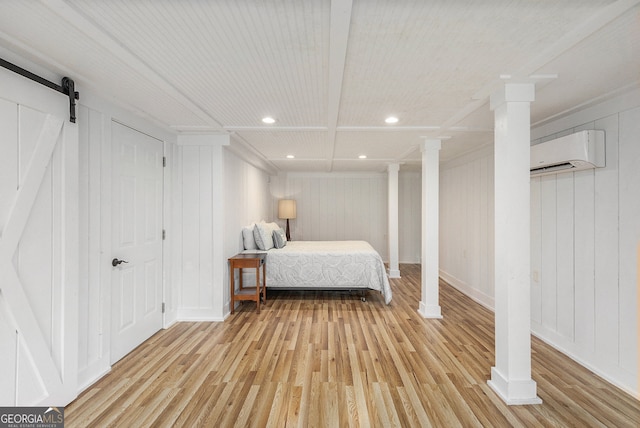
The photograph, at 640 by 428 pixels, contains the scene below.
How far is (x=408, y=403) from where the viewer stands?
6.35 feet

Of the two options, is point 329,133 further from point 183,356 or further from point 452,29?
point 183,356

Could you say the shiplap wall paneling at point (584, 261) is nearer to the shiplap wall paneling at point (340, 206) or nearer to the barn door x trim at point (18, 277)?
the barn door x trim at point (18, 277)

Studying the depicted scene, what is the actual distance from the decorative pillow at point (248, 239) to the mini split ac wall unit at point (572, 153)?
3.81 metres

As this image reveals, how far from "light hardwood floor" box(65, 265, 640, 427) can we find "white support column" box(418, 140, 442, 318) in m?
0.23

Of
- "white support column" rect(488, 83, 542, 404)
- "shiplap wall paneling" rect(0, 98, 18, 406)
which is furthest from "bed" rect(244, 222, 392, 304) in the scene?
"shiplap wall paneling" rect(0, 98, 18, 406)

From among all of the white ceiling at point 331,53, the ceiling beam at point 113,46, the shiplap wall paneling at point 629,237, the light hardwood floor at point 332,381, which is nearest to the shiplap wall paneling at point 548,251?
the light hardwood floor at point 332,381

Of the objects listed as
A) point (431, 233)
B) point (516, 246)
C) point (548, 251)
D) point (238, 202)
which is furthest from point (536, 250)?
point (238, 202)

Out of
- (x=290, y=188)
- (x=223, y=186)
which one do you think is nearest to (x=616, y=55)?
(x=223, y=186)

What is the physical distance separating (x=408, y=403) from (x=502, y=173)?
183 cm

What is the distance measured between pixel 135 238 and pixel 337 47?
258cm

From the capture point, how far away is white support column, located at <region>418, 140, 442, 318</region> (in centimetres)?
356

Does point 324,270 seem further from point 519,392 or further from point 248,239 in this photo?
point 519,392

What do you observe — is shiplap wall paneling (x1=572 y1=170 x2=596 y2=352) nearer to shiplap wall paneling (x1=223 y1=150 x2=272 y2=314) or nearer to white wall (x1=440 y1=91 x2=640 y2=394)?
white wall (x1=440 y1=91 x2=640 y2=394)

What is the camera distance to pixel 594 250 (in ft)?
7.81
